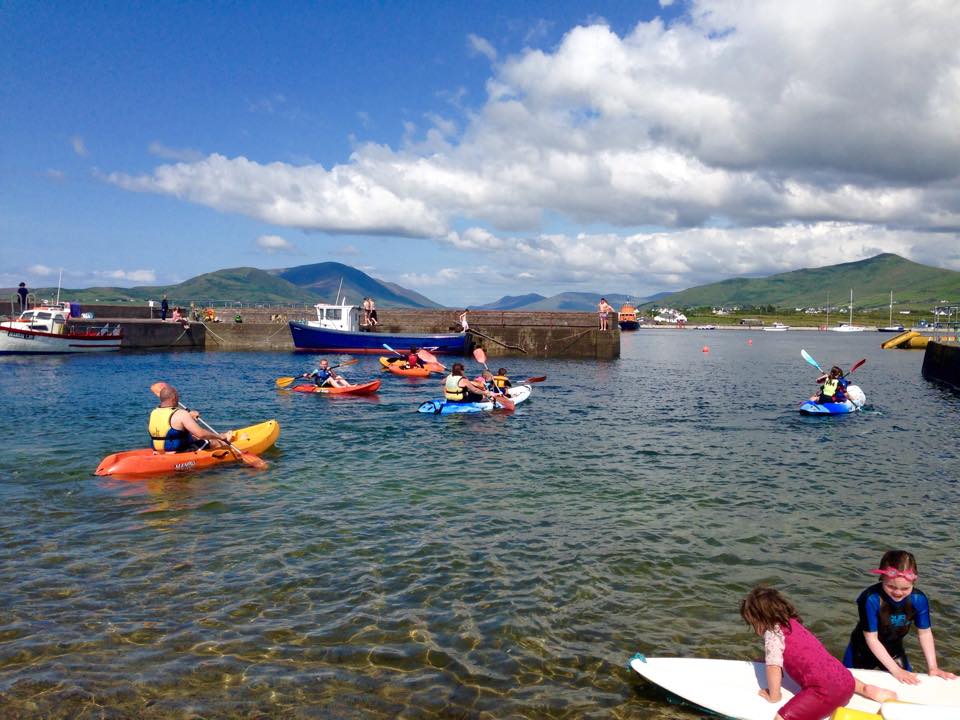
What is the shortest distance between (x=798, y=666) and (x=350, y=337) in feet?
150

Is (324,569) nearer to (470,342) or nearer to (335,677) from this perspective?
(335,677)

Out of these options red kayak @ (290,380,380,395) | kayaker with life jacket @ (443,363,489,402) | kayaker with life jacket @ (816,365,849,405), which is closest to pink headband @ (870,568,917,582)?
kayaker with life jacket @ (443,363,489,402)

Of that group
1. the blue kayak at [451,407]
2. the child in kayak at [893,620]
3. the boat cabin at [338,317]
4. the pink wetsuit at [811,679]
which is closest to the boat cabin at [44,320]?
the boat cabin at [338,317]

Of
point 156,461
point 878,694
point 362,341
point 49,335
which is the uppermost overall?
point 49,335

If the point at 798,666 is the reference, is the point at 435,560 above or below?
below

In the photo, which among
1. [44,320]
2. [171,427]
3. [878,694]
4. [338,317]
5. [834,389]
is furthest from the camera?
[338,317]

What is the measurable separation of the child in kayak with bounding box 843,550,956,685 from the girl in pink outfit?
359 mm

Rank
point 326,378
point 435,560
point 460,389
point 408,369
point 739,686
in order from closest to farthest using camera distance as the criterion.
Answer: point 739,686, point 435,560, point 460,389, point 326,378, point 408,369

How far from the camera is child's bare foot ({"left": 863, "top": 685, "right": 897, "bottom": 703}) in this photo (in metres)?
5.31


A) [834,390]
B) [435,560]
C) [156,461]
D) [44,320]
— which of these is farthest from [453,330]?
[435,560]

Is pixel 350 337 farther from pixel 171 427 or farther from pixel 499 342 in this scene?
pixel 171 427

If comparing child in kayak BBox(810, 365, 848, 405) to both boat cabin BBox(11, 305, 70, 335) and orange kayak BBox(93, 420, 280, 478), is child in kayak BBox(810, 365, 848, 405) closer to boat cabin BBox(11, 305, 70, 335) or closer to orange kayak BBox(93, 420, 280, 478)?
orange kayak BBox(93, 420, 280, 478)

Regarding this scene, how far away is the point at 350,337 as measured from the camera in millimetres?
49156

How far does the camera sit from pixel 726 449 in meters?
17.3
